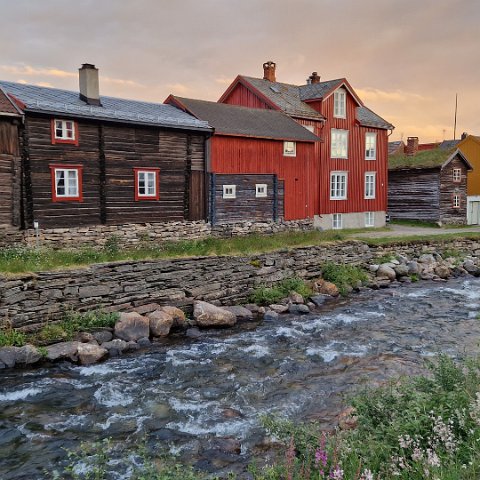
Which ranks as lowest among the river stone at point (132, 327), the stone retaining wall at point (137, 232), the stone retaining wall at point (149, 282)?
the river stone at point (132, 327)

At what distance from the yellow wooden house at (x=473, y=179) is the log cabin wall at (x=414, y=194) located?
3.94m

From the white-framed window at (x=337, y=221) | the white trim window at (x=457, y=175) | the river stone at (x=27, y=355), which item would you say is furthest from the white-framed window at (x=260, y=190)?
the white trim window at (x=457, y=175)

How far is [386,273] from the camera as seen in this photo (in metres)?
21.6

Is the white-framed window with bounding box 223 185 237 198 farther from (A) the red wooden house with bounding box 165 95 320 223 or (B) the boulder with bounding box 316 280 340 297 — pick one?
(B) the boulder with bounding box 316 280 340 297

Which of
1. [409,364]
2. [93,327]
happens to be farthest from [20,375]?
[409,364]

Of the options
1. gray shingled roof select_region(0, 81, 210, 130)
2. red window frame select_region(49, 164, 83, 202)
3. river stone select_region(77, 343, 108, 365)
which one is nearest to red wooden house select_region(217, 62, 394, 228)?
gray shingled roof select_region(0, 81, 210, 130)

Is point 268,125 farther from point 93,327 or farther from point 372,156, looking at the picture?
point 93,327

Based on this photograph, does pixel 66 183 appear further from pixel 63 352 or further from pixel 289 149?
pixel 289 149

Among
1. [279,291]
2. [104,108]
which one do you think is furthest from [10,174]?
[279,291]

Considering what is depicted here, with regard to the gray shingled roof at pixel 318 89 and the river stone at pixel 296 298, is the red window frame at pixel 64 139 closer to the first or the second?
the river stone at pixel 296 298

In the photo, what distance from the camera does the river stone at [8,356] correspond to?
448 inches

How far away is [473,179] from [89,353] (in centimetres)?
3642

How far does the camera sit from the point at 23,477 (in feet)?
23.2

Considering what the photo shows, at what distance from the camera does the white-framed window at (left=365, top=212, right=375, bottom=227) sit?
31.5 meters
